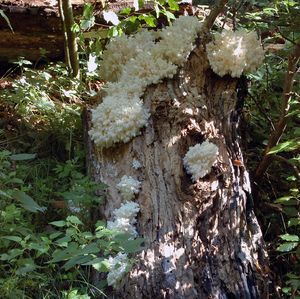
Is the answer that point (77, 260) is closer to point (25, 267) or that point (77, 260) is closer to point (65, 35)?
point (25, 267)

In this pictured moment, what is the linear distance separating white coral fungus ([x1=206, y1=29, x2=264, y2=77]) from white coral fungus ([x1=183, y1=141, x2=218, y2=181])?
2.57 ft

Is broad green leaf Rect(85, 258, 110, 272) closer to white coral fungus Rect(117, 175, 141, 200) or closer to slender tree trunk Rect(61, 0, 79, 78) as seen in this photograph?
white coral fungus Rect(117, 175, 141, 200)

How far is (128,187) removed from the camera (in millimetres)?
2836

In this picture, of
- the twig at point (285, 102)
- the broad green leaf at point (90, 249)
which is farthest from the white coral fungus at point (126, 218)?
the twig at point (285, 102)

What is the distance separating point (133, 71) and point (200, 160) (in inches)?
35.5

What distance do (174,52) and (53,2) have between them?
1.72 metres

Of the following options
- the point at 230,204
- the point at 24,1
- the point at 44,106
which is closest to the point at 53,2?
the point at 24,1

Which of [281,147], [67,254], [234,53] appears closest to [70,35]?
[234,53]

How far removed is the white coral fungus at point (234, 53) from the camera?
11.3ft

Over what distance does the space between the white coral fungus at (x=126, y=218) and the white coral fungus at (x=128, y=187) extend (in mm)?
52

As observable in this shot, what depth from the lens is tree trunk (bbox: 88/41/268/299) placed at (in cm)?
241

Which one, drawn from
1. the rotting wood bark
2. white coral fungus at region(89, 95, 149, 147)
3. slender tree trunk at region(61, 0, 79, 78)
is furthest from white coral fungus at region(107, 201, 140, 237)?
the rotting wood bark

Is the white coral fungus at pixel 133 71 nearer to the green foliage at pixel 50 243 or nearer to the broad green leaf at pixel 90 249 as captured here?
the green foliage at pixel 50 243

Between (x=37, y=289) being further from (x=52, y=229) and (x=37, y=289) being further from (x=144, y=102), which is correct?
(x=144, y=102)
